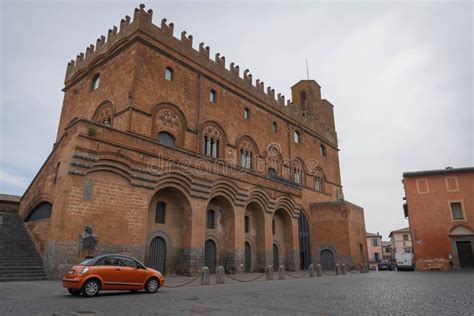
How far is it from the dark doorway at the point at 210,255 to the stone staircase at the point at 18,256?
847cm

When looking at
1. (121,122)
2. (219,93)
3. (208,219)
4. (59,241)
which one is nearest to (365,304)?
(59,241)

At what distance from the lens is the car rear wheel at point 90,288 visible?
8422 millimetres

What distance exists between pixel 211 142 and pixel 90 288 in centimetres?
1458

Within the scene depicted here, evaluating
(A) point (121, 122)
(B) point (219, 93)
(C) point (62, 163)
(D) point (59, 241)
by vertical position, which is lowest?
(D) point (59, 241)

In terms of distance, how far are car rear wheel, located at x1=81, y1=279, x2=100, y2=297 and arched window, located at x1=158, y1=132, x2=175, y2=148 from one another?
36.0 ft

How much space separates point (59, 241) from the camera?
1177 centimetres

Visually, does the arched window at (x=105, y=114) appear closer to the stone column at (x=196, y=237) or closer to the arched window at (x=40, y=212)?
the arched window at (x=40, y=212)

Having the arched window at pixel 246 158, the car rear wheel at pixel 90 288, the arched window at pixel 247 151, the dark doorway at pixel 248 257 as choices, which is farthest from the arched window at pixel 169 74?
the car rear wheel at pixel 90 288

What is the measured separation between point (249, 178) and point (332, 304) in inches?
528

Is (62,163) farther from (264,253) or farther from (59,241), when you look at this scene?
(264,253)

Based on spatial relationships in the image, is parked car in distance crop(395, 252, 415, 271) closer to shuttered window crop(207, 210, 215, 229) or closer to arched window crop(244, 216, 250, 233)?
arched window crop(244, 216, 250, 233)

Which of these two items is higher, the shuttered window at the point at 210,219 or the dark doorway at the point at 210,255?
the shuttered window at the point at 210,219

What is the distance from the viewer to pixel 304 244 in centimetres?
2644

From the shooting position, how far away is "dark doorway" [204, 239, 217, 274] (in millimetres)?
18594
